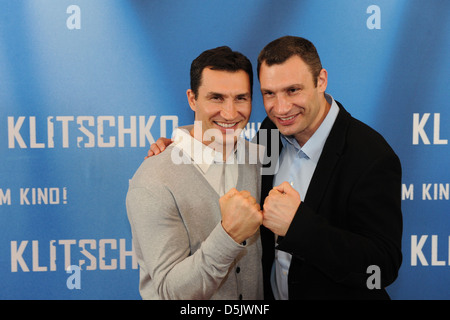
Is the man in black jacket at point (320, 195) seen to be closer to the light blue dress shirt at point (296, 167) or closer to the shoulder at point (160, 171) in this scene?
the light blue dress shirt at point (296, 167)

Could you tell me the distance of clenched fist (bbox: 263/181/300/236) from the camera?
3.90 ft

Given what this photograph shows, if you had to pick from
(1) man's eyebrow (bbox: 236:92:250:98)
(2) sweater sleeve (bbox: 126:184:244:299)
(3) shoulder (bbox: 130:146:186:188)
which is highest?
(1) man's eyebrow (bbox: 236:92:250:98)

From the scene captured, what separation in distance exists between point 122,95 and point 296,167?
1007mm

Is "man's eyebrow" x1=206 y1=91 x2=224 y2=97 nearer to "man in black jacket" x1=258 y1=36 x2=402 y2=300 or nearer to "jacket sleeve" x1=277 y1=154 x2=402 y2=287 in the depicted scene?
"man in black jacket" x1=258 y1=36 x2=402 y2=300

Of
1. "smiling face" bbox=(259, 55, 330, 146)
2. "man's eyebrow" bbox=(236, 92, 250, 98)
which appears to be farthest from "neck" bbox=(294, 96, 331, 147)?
"man's eyebrow" bbox=(236, 92, 250, 98)

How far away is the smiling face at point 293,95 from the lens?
1386mm

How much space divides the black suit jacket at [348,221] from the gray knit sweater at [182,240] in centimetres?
17

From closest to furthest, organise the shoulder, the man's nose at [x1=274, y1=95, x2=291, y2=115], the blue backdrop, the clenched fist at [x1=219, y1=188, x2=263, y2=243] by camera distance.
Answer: the clenched fist at [x1=219, y1=188, x2=263, y2=243]
the shoulder
the man's nose at [x1=274, y1=95, x2=291, y2=115]
the blue backdrop

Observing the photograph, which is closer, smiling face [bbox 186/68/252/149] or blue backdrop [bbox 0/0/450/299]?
smiling face [bbox 186/68/252/149]

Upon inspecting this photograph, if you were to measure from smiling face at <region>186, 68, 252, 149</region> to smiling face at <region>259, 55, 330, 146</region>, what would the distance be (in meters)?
0.08

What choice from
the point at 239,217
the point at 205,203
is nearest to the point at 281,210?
the point at 239,217

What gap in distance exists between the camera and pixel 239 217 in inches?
45.6

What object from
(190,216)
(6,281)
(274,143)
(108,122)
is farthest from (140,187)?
(6,281)

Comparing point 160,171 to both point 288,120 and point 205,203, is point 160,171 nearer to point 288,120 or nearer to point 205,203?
point 205,203
